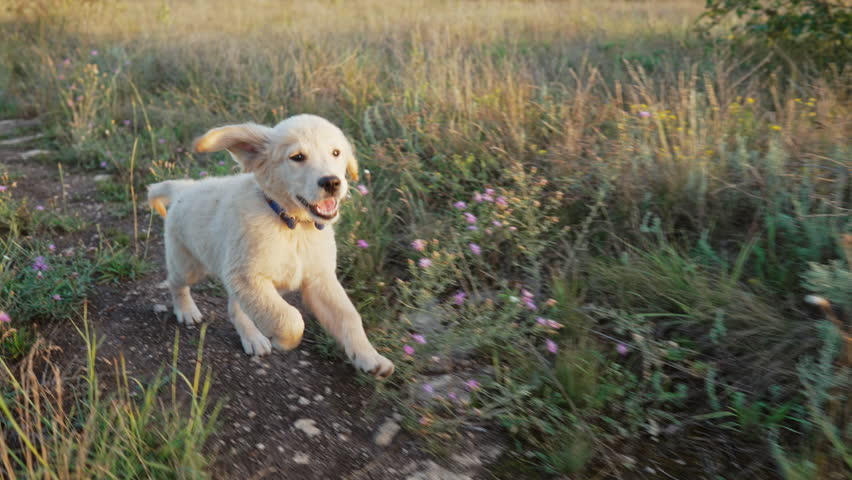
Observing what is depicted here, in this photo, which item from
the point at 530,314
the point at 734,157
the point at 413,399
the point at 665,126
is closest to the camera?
the point at 413,399

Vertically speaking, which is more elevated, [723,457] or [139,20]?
[139,20]

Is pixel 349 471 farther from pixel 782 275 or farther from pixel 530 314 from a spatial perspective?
pixel 782 275

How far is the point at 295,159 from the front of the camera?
102 inches

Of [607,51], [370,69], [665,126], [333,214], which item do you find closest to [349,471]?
[333,214]

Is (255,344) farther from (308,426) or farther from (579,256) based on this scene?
(579,256)

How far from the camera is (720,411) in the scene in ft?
7.82

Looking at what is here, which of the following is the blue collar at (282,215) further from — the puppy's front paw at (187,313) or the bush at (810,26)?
the bush at (810,26)

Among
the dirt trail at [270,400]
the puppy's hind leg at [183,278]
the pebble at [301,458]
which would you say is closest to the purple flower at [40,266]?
the dirt trail at [270,400]

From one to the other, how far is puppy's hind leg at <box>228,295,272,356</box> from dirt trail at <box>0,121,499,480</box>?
0.05 meters

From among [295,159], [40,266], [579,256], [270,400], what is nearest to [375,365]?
[270,400]

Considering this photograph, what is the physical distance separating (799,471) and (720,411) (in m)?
0.43

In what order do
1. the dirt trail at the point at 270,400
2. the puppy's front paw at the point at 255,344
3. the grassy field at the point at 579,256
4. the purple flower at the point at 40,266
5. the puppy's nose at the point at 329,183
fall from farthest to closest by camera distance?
the purple flower at the point at 40,266 → the puppy's front paw at the point at 255,344 → the puppy's nose at the point at 329,183 → the grassy field at the point at 579,256 → the dirt trail at the point at 270,400

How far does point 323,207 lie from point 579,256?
1.51 m

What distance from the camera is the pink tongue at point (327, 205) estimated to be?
8.34ft
